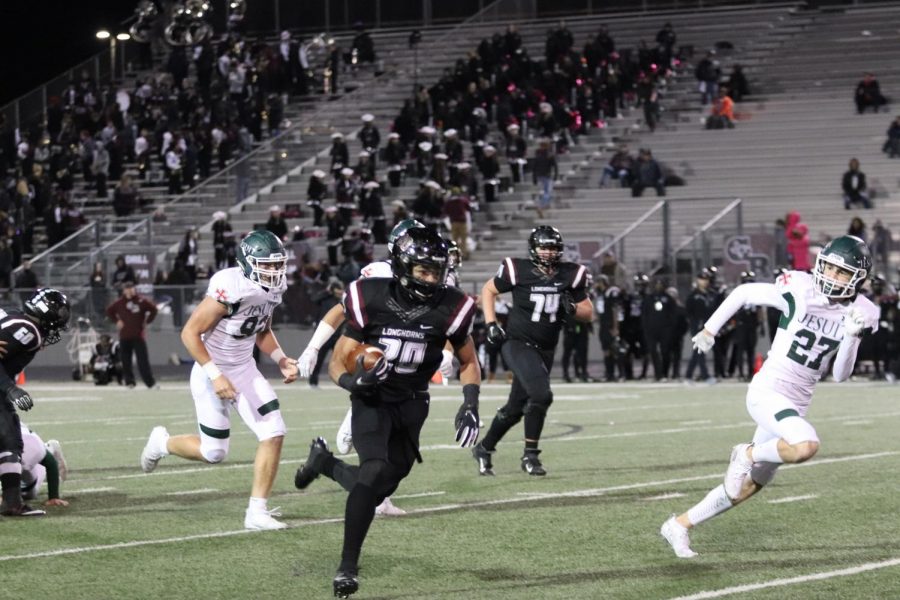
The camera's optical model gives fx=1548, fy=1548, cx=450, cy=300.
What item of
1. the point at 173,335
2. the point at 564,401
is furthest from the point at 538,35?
the point at 564,401

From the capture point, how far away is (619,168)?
28984 millimetres

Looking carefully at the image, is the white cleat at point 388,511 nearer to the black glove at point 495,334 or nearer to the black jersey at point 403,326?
the black glove at point 495,334

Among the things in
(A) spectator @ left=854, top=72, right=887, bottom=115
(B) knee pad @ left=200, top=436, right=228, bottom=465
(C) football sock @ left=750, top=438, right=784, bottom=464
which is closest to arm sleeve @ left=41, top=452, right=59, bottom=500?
(B) knee pad @ left=200, top=436, right=228, bottom=465

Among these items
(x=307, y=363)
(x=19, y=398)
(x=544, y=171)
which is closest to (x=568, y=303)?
(x=307, y=363)

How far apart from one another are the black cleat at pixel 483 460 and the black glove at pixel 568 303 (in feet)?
3.66

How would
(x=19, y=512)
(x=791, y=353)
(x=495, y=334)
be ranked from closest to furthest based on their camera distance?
(x=791, y=353) < (x=19, y=512) < (x=495, y=334)

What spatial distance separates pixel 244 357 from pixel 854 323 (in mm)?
3378

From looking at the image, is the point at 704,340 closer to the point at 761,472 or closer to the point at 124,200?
the point at 761,472

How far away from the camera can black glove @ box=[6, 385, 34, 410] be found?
8.24 m

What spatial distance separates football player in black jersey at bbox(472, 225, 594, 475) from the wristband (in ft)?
8.94

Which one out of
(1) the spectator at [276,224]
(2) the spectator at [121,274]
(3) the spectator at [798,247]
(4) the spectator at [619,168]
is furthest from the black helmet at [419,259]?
(4) the spectator at [619,168]

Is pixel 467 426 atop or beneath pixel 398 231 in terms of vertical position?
beneath

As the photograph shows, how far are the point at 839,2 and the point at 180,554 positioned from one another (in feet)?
101

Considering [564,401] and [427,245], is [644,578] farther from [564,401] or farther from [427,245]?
[564,401]
